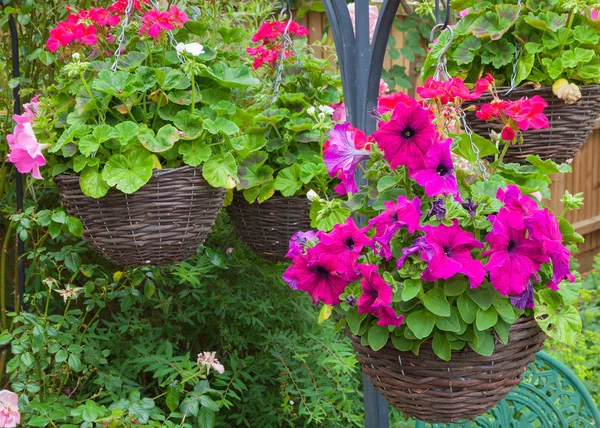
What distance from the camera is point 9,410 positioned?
1389 mm

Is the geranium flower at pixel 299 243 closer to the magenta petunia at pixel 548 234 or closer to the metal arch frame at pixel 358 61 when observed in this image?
the metal arch frame at pixel 358 61

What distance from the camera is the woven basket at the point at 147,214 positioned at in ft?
3.89

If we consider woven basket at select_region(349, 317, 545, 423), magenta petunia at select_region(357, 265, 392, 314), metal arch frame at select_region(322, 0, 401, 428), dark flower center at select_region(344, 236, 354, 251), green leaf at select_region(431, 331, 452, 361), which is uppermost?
metal arch frame at select_region(322, 0, 401, 428)

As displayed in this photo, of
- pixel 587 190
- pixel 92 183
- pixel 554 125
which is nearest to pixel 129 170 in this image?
pixel 92 183

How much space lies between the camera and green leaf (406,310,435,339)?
90cm

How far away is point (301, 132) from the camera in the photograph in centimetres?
137

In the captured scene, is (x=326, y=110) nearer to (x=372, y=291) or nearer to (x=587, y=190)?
(x=372, y=291)

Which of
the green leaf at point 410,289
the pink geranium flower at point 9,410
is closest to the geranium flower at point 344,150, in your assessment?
the green leaf at point 410,289

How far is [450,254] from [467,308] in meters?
0.08

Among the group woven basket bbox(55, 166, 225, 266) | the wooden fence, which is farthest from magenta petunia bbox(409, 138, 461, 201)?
the wooden fence

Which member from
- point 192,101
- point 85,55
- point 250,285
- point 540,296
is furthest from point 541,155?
point 250,285

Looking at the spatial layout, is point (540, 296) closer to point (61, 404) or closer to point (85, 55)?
point (85, 55)

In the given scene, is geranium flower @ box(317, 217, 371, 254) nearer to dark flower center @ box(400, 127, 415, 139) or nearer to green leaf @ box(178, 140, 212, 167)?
dark flower center @ box(400, 127, 415, 139)

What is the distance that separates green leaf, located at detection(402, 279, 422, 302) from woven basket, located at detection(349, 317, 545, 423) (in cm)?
8
